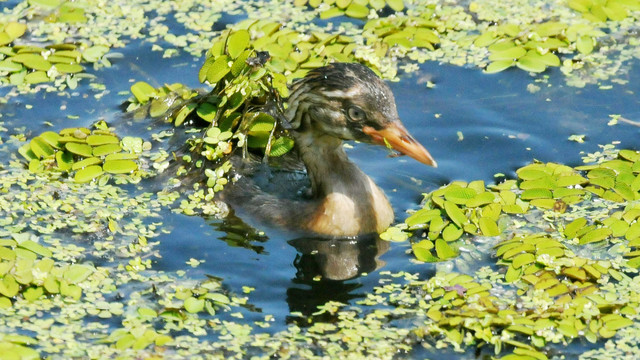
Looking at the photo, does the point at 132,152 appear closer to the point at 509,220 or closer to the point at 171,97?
the point at 171,97

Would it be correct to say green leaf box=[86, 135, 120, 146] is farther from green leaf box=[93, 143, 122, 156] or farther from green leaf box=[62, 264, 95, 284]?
green leaf box=[62, 264, 95, 284]

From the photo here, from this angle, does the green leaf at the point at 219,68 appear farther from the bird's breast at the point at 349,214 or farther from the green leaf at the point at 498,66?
the green leaf at the point at 498,66

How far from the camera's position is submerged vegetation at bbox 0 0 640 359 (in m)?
7.54

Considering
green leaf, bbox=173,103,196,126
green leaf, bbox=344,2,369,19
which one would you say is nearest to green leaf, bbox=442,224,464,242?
green leaf, bbox=173,103,196,126

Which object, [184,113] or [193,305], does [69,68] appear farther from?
[193,305]

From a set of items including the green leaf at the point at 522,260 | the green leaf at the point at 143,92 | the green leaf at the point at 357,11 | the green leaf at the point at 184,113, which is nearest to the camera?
the green leaf at the point at 522,260

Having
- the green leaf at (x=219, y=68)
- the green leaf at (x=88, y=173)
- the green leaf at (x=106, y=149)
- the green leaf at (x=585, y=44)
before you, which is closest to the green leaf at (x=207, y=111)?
the green leaf at (x=219, y=68)

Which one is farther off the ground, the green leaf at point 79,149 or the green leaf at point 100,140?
the green leaf at point 100,140

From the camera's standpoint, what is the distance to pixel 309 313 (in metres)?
7.90

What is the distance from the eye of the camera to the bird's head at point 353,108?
27.4ft

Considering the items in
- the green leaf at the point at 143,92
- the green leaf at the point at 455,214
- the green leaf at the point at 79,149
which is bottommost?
the green leaf at the point at 455,214

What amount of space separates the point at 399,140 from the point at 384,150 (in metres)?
1.95

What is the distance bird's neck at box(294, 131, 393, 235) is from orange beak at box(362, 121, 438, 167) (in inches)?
18.2

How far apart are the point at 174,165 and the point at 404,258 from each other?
229 centimetres
